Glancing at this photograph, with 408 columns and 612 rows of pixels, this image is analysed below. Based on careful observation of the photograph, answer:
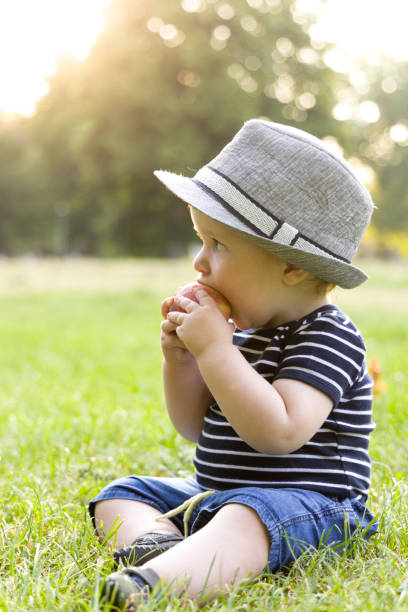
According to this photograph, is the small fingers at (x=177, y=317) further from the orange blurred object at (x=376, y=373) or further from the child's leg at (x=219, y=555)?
the orange blurred object at (x=376, y=373)

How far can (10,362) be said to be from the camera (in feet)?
18.7

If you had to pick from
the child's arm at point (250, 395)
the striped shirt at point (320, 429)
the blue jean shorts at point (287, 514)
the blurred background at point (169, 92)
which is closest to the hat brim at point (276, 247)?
the striped shirt at point (320, 429)

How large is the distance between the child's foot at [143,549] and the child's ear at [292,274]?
2.49ft

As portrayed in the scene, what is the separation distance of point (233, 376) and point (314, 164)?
0.62 m

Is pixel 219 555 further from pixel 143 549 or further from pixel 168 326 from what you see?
pixel 168 326

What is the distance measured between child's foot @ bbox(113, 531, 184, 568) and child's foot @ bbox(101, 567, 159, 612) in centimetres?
17

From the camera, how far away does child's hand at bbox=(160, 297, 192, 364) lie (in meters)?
2.03

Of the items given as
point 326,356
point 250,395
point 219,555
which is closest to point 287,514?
point 219,555

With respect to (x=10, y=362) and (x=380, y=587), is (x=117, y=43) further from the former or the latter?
(x=380, y=587)

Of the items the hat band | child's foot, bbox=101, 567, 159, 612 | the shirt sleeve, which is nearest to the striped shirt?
the shirt sleeve

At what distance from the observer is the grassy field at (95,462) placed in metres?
1.65

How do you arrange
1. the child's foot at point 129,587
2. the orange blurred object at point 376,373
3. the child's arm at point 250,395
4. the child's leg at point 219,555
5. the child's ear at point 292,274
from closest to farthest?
the child's foot at point 129,587 → the child's leg at point 219,555 → the child's arm at point 250,395 → the child's ear at point 292,274 → the orange blurred object at point 376,373

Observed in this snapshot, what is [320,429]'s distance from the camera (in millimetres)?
1956

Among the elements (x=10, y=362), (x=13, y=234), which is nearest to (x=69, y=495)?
(x=10, y=362)
